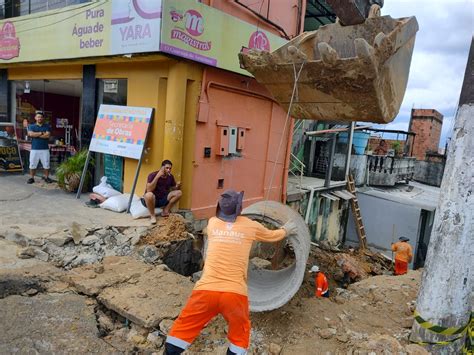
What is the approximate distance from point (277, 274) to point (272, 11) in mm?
6561

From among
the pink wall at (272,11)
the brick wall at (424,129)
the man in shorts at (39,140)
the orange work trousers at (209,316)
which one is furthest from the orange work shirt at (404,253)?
the brick wall at (424,129)

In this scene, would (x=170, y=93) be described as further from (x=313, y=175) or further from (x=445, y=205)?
(x=313, y=175)

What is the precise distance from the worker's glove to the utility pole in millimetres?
1274

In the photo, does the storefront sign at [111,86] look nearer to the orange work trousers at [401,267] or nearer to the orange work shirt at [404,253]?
the orange work shirt at [404,253]

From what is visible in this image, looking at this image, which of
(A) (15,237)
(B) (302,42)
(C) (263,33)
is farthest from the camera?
(C) (263,33)

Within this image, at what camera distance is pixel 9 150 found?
948cm

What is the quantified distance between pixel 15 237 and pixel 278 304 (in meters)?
4.00

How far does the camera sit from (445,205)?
3256mm

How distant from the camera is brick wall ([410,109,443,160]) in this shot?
16.3 metres

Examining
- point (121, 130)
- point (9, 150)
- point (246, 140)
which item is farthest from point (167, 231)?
point (9, 150)

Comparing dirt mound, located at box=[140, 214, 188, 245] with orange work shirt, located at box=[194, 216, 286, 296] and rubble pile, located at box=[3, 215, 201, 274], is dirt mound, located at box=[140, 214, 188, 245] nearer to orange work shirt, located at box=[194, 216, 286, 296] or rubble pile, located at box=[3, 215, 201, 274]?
rubble pile, located at box=[3, 215, 201, 274]

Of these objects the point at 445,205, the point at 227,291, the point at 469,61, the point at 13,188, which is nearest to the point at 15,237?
the point at 13,188

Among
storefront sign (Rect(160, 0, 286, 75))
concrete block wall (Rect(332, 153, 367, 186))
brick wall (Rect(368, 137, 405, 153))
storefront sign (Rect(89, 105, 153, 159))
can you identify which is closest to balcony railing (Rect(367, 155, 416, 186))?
concrete block wall (Rect(332, 153, 367, 186))

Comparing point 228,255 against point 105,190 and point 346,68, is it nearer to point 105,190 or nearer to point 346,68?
point 346,68
